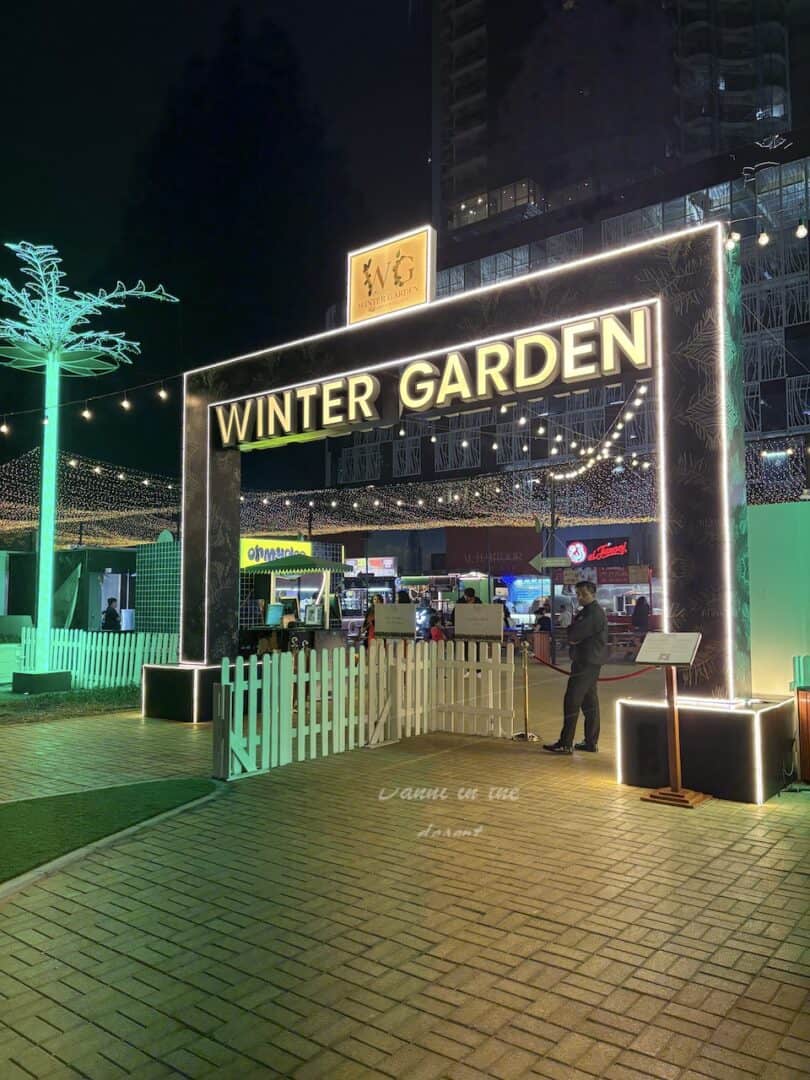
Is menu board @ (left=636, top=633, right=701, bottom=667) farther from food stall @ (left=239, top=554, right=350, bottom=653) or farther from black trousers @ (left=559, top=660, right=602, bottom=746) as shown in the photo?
food stall @ (left=239, top=554, right=350, bottom=653)

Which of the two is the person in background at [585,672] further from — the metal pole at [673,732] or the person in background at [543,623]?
the person in background at [543,623]

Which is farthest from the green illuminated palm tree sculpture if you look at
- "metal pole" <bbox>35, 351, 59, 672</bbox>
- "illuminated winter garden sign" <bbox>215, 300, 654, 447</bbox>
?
"illuminated winter garden sign" <bbox>215, 300, 654, 447</bbox>

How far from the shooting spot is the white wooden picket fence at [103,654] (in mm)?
13797

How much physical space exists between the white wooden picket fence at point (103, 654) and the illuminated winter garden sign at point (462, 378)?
451 centimetres

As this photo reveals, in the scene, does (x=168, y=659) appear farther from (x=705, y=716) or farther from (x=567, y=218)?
(x=567, y=218)

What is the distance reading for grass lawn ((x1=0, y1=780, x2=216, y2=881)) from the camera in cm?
524

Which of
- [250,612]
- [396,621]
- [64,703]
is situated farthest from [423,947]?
[250,612]

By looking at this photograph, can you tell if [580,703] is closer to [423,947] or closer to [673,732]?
[673,732]

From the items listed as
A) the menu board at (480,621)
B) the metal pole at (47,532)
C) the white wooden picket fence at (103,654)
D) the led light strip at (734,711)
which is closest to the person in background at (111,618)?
the white wooden picket fence at (103,654)

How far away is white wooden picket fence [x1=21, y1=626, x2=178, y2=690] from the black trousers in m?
7.50

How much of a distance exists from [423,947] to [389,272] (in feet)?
26.1

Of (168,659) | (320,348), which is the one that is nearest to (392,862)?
(320,348)

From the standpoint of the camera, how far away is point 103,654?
1443cm

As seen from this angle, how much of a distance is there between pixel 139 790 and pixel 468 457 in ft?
106
